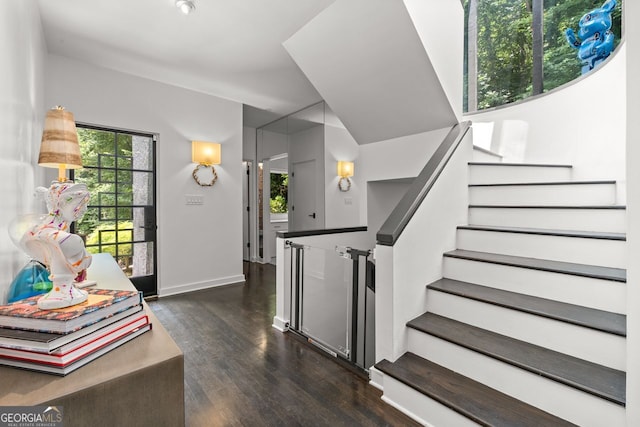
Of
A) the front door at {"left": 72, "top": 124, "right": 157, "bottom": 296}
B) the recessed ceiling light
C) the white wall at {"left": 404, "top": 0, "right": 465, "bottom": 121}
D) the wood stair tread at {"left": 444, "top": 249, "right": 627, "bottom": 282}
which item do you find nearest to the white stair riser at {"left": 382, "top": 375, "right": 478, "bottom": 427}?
the wood stair tread at {"left": 444, "top": 249, "right": 627, "bottom": 282}

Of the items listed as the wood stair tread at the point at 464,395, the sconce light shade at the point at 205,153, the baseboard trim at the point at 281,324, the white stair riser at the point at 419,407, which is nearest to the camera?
the wood stair tread at the point at 464,395

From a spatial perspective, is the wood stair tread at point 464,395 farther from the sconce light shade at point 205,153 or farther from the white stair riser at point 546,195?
the sconce light shade at point 205,153

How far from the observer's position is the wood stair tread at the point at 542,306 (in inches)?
52.4

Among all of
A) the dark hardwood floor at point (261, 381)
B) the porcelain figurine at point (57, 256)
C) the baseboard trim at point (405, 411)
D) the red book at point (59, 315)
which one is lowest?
the dark hardwood floor at point (261, 381)

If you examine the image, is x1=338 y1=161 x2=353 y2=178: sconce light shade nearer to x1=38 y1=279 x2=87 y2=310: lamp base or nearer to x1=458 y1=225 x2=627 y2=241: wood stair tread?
x1=458 y1=225 x2=627 y2=241: wood stair tread

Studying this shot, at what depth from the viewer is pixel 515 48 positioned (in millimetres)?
3713

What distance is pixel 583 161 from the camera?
2.84 metres

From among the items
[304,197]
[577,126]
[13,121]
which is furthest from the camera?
[304,197]

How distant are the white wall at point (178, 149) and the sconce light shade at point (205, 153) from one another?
0.33 feet

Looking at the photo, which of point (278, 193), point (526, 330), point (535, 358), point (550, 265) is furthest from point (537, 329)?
point (278, 193)

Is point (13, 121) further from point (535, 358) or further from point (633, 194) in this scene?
point (535, 358)

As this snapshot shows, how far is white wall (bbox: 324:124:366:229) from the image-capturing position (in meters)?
5.07

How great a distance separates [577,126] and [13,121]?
423 centimetres

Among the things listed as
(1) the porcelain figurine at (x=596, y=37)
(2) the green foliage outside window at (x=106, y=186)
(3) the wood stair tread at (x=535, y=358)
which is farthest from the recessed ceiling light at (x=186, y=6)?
(1) the porcelain figurine at (x=596, y=37)
